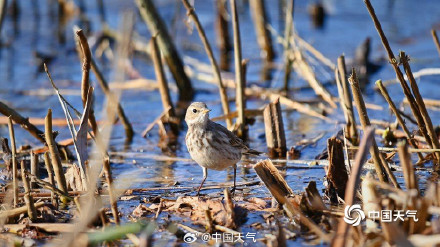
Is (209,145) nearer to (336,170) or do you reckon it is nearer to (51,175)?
(336,170)

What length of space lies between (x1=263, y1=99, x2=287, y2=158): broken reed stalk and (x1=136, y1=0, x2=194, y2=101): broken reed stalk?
210 centimetres

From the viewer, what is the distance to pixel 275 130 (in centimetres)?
785

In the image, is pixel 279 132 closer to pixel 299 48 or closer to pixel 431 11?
pixel 299 48

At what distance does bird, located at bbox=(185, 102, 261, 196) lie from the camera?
21.7 feet

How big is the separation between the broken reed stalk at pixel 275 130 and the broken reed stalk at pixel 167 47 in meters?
2.10

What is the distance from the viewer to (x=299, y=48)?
9.84 meters

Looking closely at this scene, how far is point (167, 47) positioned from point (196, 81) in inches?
79.4

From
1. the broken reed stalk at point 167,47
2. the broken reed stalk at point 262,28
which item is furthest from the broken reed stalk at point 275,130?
the broken reed stalk at point 262,28

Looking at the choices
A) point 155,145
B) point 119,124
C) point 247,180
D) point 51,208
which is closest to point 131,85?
point 119,124

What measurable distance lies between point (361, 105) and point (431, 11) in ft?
36.1

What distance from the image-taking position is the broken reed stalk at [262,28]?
1238 cm

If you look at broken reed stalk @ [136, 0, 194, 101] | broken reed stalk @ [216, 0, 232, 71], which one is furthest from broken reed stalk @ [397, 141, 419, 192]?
broken reed stalk @ [216, 0, 232, 71]

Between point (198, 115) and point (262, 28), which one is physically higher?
point (262, 28)

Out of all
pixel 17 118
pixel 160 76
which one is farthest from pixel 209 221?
pixel 160 76
